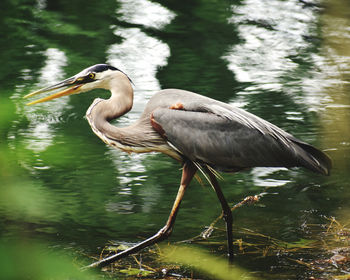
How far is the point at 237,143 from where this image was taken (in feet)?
12.2

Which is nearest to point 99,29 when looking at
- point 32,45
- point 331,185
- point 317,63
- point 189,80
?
point 32,45

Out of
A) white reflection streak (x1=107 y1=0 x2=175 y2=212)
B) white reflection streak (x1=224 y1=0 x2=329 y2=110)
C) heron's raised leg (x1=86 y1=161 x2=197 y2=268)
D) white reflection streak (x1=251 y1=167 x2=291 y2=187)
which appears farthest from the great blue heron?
white reflection streak (x1=224 y1=0 x2=329 y2=110)

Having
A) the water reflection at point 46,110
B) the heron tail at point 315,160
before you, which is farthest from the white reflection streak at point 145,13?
the heron tail at point 315,160

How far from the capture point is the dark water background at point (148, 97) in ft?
14.5

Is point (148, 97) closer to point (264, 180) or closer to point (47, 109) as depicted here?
point (47, 109)

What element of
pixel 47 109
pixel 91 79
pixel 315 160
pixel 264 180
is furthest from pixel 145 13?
pixel 315 160

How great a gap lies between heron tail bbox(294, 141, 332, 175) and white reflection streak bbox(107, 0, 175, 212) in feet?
4.49

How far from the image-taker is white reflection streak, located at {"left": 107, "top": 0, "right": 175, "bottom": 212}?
5.34 m

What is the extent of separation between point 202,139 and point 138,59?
15.5ft

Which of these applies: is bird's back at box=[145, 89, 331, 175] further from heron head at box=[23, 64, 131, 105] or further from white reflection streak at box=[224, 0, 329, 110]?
white reflection streak at box=[224, 0, 329, 110]

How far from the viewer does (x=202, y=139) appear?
12.1ft

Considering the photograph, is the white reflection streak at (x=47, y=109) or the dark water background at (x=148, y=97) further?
the white reflection streak at (x=47, y=109)

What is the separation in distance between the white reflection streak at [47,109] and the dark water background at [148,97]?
20mm

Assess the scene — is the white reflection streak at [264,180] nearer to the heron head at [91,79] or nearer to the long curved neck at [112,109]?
the long curved neck at [112,109]
